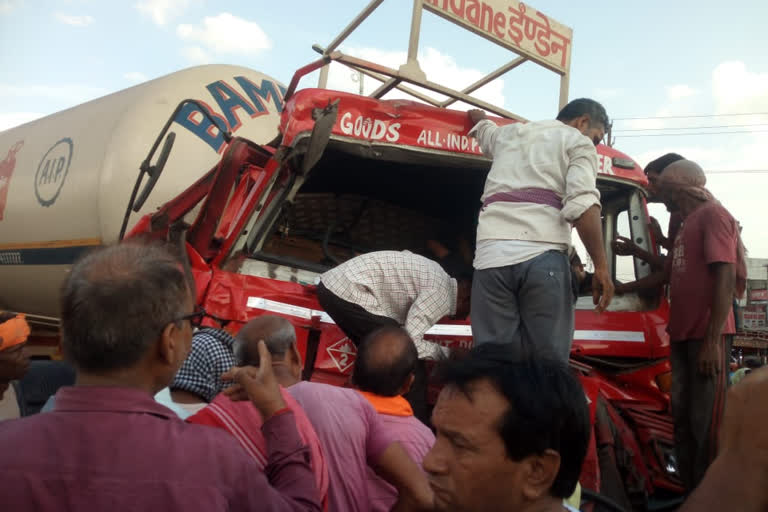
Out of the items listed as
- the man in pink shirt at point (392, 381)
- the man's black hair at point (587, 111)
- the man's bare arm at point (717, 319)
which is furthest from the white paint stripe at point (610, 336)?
the man in pink shirt at point (392, 381)

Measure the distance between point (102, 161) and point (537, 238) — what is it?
350 cm

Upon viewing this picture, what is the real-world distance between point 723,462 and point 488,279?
1661 mm

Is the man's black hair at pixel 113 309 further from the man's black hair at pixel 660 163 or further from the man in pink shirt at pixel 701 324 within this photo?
the man's black hair at pixel 660 163

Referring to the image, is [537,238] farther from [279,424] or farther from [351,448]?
[279,424]

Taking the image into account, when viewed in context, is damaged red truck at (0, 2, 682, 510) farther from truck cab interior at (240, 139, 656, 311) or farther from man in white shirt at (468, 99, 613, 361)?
man in white shirt at (468, 99, 613, 361)

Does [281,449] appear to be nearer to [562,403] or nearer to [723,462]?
[562,403]

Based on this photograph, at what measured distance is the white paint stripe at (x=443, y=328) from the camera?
2.92 meters

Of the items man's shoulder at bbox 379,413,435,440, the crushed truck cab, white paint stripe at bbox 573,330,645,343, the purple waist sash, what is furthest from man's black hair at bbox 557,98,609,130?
man's shoulder at bbox 379,413,435,440

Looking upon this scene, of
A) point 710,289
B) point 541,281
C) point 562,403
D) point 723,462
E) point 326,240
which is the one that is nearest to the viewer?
point 723,462

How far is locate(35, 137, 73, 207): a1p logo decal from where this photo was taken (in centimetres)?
505

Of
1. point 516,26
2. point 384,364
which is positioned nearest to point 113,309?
point 384,364

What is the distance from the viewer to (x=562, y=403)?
1.12 meters

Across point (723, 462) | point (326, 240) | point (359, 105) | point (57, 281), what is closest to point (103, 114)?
point (57, 281)

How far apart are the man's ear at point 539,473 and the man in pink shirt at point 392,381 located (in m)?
0.75
